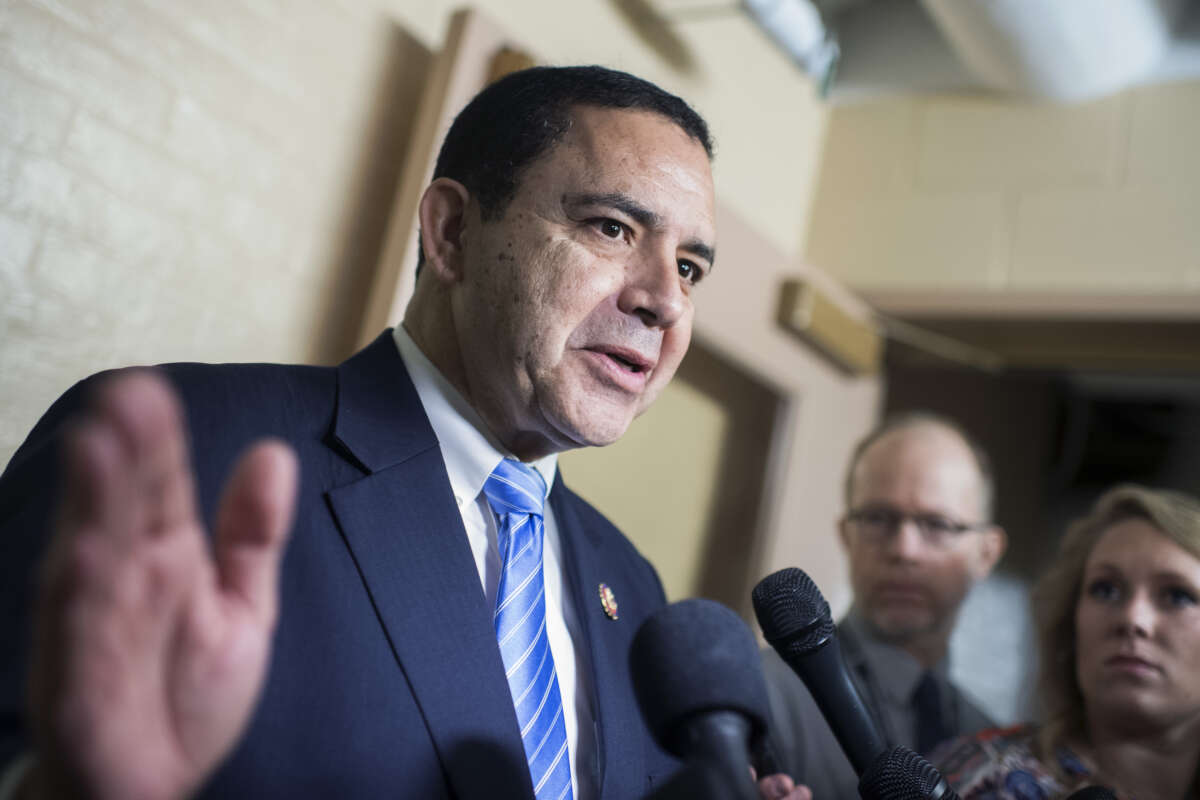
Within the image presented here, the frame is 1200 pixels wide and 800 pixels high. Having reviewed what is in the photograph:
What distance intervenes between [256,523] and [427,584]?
0.43m

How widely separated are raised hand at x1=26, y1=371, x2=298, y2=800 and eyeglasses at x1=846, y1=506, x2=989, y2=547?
5.60 ft

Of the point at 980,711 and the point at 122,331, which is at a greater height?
the point at 122,331

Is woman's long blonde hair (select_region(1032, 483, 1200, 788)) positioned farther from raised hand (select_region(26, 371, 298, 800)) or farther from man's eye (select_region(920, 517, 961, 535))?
raised hand (select_region(26, 371, 298, 800))

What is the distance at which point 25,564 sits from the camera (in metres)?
0.74

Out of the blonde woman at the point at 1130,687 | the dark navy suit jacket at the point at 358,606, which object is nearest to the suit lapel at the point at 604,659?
the dark navy suit jacket at the point at 358,606

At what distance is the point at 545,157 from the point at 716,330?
121 cm

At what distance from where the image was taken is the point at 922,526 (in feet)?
6.70

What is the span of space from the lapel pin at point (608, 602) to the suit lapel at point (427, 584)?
0.27 metres

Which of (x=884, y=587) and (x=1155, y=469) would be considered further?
(x=1155, y=469)

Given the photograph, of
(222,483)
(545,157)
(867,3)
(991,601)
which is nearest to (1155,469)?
(991,601)

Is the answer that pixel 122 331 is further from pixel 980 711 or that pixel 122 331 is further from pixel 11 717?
pixel 980 711

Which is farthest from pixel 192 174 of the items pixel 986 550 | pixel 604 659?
pixel 986 550

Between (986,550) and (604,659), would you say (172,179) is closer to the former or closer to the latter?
(604,659)

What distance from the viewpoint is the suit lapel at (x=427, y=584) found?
2.94ft
